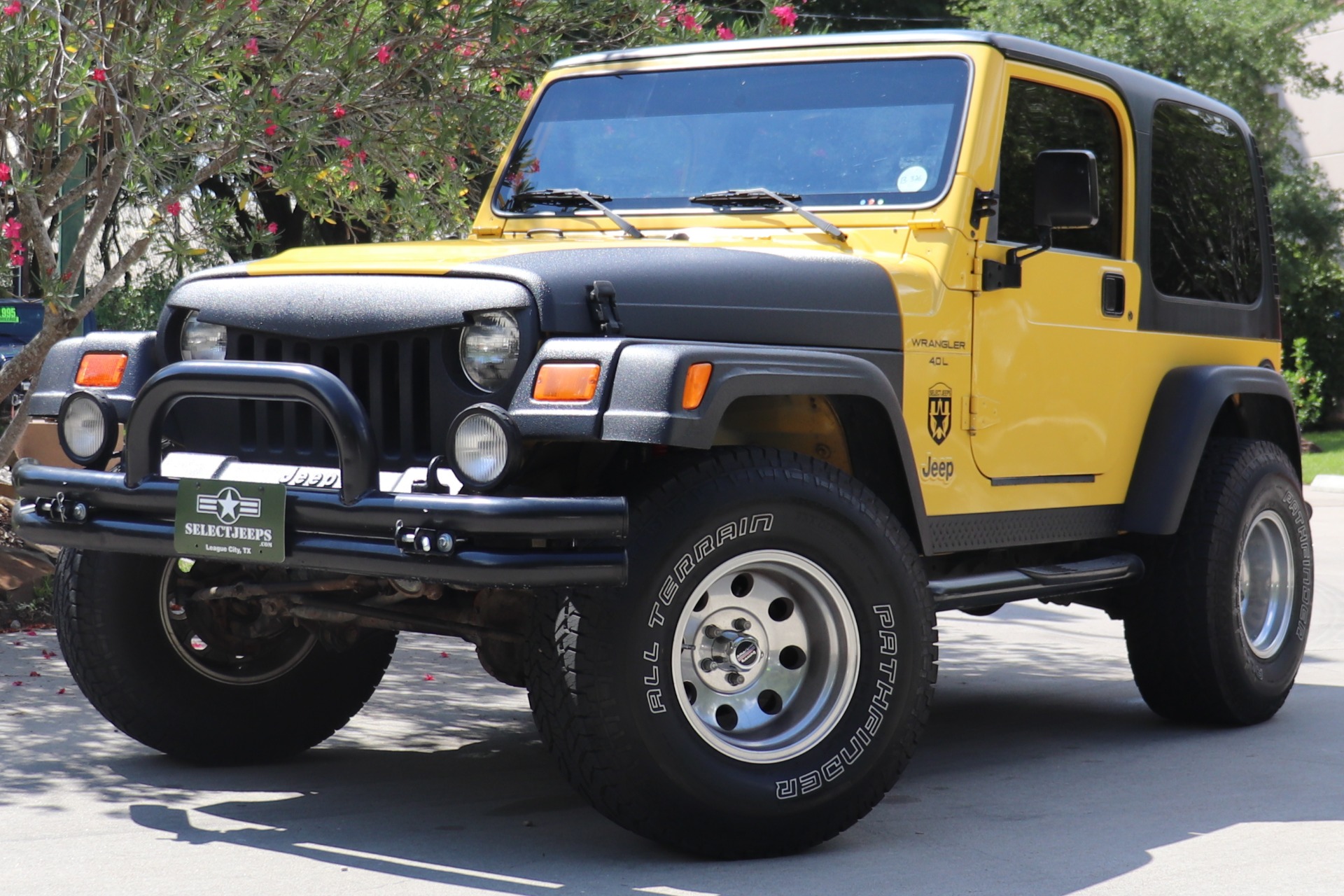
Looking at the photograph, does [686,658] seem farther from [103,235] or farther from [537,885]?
[103,235]

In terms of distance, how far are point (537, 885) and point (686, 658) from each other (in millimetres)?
643

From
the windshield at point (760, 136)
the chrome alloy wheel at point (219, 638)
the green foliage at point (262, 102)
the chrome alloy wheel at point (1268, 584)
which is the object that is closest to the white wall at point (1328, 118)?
the green foliage at point (262, 102)

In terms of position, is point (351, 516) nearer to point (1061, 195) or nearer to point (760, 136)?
point (760, 136)

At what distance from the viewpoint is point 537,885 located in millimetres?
4055

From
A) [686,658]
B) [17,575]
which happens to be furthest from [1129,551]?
[17,575]

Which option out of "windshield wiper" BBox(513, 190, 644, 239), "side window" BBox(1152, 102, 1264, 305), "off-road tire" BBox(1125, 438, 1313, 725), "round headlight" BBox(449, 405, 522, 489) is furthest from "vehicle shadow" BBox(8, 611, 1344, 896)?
"windshield wiper" BBox(513, 190, 644, 239)

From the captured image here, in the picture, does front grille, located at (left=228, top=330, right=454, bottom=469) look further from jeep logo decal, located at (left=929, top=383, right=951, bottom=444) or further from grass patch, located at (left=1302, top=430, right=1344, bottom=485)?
grass patch, located at (left=1302, top=430, right=1344, bottom=485)

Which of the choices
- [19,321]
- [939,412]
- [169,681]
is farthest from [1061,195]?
[19,321]

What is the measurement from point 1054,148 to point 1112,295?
52 cm

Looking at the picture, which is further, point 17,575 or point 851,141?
point 17,575

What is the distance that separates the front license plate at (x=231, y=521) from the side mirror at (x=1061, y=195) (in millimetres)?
2193

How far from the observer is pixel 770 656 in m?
4.41

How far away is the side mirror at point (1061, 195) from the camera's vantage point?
5121 mm

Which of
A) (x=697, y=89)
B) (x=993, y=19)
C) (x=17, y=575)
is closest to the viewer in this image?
(x=697, y=89)
